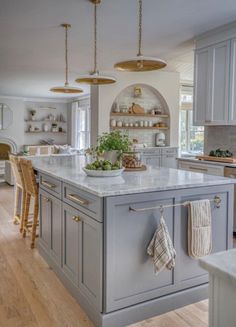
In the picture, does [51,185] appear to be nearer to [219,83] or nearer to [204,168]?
[204,168]

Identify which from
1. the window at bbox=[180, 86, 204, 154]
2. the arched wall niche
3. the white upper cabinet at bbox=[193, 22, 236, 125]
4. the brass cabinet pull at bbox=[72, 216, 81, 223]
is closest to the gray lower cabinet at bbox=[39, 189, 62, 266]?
the brass cabinet pull at bbox=[72, 216, 81, 223]

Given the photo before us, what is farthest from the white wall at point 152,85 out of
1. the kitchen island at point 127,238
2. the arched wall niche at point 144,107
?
the kitchen island at point 127,238

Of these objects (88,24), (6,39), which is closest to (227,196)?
(88,24)

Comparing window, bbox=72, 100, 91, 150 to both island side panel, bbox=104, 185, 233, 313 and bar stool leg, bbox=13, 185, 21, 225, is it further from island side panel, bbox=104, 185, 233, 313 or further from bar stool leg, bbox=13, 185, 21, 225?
island side panel, bbox=104, 185, 233, 313

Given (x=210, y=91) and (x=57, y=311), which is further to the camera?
(x=210, y=91)

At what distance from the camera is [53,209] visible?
2.85 m

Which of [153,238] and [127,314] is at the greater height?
[153,238]

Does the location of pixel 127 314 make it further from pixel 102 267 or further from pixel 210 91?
pixel 210 91

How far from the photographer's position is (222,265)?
2.71ft

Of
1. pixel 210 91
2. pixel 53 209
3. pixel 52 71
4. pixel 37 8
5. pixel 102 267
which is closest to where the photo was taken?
pixel 102 267

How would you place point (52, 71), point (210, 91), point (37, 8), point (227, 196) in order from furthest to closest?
point (52, 71) < point (210, 91) < point (37, 8) < point (227, 196)

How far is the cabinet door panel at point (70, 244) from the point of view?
2381 millimetres

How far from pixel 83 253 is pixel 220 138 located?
3237mm

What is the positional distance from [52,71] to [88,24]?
290cm
